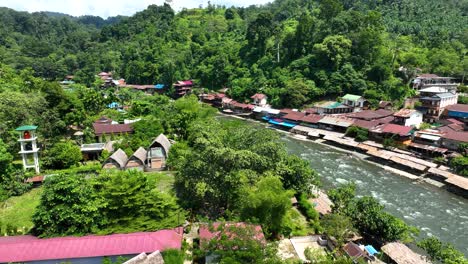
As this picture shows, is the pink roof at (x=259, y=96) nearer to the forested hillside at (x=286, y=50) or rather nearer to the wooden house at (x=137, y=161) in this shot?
the forested hillside at (x=286, y=50)

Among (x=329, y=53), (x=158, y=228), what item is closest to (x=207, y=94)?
(x=329, y=53)

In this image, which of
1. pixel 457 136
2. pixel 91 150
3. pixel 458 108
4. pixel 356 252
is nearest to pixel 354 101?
pixel 458 108

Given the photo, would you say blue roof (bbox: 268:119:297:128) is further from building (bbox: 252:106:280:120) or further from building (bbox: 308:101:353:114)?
building (bbox: 308:101:353:114)

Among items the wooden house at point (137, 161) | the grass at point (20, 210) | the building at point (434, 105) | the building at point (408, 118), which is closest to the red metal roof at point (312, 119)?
the building at point (408, 118)

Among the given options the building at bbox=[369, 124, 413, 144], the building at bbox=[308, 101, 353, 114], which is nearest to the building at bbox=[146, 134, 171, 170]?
the building at bbox=[369, 124, 413, 144]

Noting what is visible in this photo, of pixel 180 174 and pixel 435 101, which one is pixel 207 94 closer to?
pixel 435 101

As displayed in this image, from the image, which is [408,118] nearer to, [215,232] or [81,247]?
[215,232]
